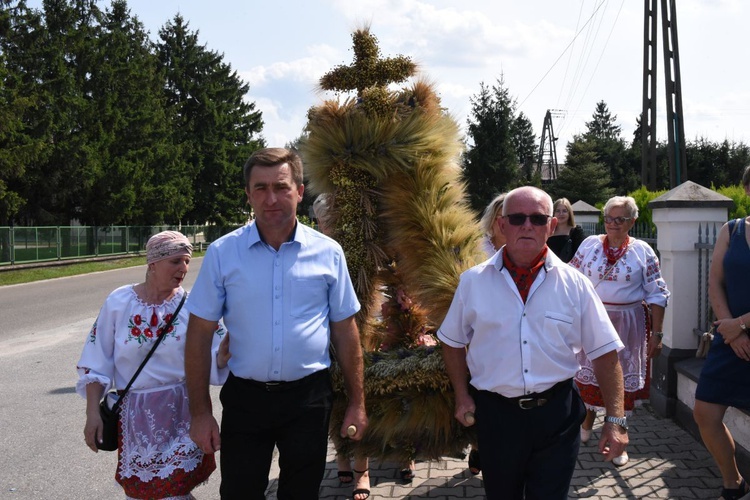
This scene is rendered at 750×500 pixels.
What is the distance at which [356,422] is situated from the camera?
2844 millimetres

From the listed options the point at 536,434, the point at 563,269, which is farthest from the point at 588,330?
the point at 536,434

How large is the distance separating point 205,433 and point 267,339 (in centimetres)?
46

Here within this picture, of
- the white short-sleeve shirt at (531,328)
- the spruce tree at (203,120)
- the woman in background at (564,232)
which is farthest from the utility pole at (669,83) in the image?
the spruce tree at (203,120)

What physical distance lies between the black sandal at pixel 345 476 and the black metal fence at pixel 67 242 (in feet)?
72.5

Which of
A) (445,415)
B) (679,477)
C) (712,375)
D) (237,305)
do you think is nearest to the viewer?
(237,305)

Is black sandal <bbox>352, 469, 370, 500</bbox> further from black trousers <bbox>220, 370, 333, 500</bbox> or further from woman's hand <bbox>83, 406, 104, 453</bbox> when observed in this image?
woman's hand <bbox>83, 406, 104, 453</bbox>

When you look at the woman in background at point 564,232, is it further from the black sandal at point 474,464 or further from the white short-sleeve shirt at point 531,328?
the white short-sleeve shirt at point 531,328

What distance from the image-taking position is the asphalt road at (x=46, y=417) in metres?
4.32

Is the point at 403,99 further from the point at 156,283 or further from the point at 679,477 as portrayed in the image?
the point at 679,477

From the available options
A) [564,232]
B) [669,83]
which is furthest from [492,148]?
[564,232]

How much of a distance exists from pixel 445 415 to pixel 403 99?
5.54 ft

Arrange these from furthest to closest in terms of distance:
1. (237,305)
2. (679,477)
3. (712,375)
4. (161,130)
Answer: (161,130), (679,477), (712,375), (237,305)

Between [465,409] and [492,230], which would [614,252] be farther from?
[465,409]

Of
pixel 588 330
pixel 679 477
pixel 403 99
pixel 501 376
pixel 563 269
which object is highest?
pixel 403 99
